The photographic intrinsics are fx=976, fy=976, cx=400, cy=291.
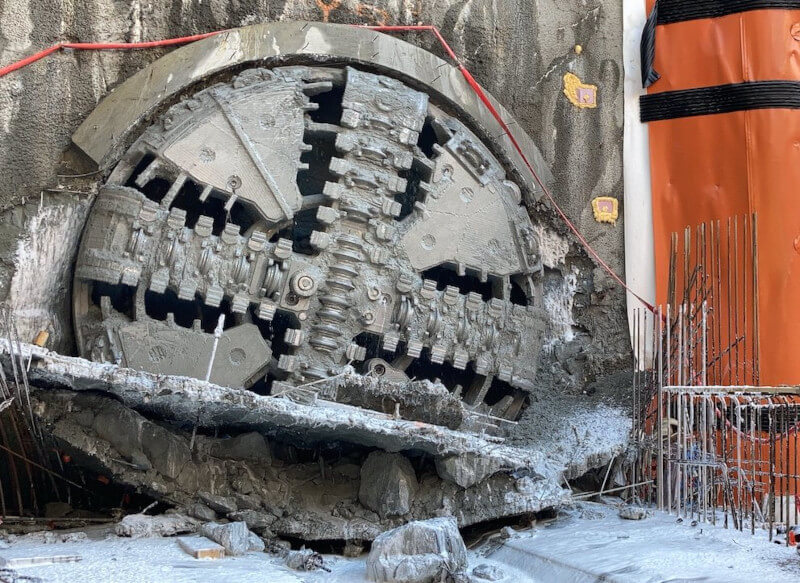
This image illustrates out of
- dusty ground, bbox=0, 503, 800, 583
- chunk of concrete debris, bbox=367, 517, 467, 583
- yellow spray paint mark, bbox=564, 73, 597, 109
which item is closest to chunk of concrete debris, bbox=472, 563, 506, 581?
dusty ground, bbox=0, 503, 800, 583

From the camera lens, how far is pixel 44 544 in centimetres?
519

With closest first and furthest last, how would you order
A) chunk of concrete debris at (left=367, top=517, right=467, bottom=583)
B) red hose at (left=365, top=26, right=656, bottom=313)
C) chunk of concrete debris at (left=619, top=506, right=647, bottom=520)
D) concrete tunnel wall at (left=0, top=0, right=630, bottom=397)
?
chunk of concrete debris at (left=367, top=517, right=467, bottom=583)
chunk of concrete debris at (left=619, top=506, right=647, bottom=520)
concrete tunnel wall at (left=0, top=0, right=630, bottom=397)
red hose at (left=365, top=26, right=656, bottom=313)

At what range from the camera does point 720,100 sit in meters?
8.60

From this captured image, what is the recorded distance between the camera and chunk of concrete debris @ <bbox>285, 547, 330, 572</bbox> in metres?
5.20

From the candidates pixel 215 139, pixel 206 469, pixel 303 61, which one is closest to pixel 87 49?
pixel 215 139

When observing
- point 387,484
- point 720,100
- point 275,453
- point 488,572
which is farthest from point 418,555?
point 720,100

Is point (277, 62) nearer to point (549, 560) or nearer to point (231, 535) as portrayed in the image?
point (231, 535)

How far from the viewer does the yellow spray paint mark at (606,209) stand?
346 inches

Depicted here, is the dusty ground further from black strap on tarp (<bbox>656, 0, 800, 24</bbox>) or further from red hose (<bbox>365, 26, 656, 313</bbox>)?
black strap on tarp (<bbox>656, 0, 800, 24</bbox>)

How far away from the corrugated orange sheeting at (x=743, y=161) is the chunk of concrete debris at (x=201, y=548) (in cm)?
496

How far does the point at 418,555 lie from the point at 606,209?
470 centimetres

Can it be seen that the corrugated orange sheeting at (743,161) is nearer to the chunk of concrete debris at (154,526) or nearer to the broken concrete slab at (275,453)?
the broken concrete slab at (275,453)

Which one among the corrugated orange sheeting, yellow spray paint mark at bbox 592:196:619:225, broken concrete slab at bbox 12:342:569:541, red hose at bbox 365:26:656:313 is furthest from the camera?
yellow spray paint mark at bbox 592:196:619:225

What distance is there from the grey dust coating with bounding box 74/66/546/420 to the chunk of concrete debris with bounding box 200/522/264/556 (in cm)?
131
